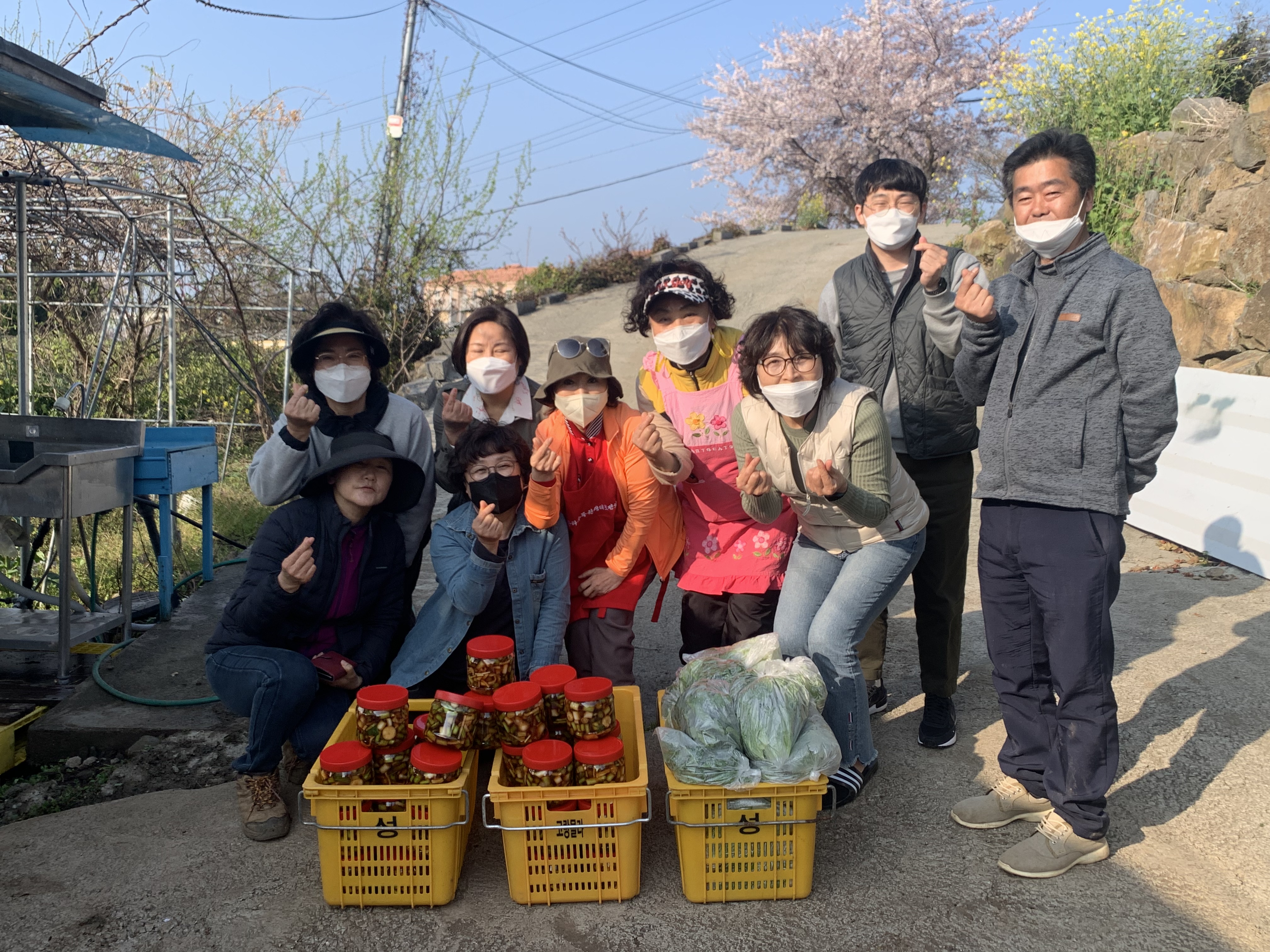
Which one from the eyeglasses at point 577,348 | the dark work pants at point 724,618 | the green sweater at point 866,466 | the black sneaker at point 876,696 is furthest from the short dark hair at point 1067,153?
the black sneaker at point 876,696

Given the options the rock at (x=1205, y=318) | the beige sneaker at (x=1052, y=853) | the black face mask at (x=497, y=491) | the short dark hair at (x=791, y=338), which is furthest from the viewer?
the rock at (x=1205, y=318)

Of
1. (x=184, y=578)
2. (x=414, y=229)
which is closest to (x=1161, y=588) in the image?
(x=184, y=578)

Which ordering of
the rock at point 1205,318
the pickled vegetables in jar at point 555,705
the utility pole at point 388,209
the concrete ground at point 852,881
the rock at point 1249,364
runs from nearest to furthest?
the concrete ground at point 852,881
the pickled vegetables in jar at point 555,705
the rock at point 1249,364
the rock at point 1205,318
the utility pole at point 388,209

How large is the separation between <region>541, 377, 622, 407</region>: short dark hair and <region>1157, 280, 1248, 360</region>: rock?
6002 millimetres

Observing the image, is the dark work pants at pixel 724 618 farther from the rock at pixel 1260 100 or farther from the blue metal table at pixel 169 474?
the rock at pixel 1260 100

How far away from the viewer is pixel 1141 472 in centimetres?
272

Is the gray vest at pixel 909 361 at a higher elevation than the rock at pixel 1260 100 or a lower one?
lower

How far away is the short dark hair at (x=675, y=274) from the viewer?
359cm

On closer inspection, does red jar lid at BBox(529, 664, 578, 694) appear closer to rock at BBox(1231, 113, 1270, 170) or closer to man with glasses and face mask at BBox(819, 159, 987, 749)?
man with glasses and face mask at BBox(819, 159, 987, 749)

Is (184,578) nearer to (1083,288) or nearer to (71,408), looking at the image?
(71,408)

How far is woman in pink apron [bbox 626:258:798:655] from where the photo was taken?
11.5 ft

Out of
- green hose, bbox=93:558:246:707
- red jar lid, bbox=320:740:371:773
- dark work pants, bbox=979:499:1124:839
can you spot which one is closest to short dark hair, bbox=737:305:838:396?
dark work pants, bbox=979:499:1124:839

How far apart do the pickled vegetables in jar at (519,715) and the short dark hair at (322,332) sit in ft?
5.19

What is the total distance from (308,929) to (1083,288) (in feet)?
9.62
